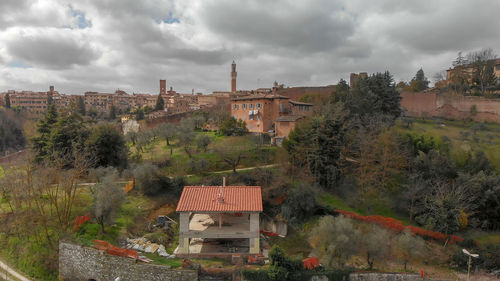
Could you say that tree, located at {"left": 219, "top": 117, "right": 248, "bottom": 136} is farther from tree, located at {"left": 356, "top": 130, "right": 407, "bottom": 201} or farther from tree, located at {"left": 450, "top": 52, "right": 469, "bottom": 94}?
tree, located at {"left": 450, "top": 52, "right": 469, "bottom": 94}

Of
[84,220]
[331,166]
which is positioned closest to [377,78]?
[331,166]

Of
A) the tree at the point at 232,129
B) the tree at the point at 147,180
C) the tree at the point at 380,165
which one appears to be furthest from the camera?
the tree at the point at 232,129

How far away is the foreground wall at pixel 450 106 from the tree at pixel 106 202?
36500 millimetres

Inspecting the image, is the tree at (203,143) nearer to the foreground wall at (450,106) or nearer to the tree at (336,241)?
the tree at (336,241)

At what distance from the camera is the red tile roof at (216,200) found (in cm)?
1777

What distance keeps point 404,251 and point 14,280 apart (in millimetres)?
21585

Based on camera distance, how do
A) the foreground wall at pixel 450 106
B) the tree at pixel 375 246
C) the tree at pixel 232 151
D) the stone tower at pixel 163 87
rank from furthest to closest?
1. the stone tower at pixel 163 87
2. the foreground wall at pixel 450 106
3. the tree at pixel 232 151
4. the tree at pixel 375 246

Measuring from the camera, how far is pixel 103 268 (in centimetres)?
1592

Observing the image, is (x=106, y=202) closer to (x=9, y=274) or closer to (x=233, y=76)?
(x=9, y=274)

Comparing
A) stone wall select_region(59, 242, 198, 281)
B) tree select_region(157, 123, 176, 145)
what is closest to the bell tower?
tree select_region(157, 123, 176, 145)

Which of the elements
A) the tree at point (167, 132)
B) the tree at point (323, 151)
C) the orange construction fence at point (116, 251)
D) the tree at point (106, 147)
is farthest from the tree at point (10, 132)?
the tree at point (323, 151)

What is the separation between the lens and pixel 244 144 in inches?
1387

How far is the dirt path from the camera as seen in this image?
16.8 metres

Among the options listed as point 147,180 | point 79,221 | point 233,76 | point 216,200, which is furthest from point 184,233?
point 233,76
